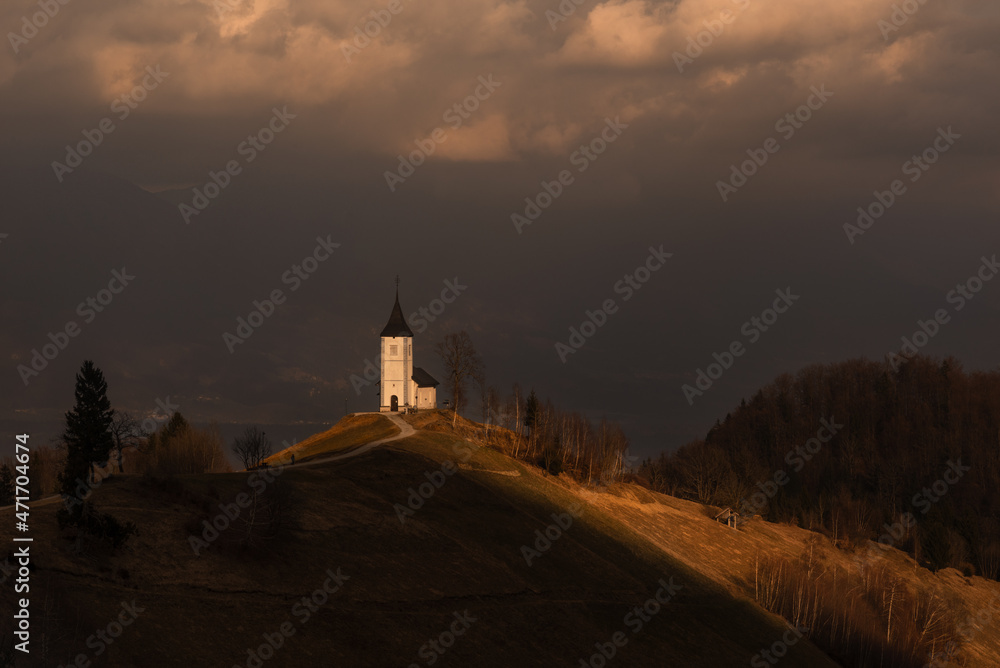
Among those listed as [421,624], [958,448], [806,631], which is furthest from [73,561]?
[958,448]

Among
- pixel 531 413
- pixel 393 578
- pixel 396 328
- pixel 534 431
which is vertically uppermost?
pixel 396 328

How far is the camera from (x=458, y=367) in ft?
387

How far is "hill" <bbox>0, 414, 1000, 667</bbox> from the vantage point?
44094 millimetres

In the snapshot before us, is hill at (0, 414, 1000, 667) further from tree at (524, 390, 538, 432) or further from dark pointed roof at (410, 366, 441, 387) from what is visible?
dark pointed roof at (410, 366, 441, 387)

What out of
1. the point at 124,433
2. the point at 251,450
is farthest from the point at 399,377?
the point at 124,433

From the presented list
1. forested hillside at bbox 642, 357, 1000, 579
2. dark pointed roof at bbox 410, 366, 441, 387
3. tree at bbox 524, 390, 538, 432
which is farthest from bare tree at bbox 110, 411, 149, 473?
forested hillside at bbox 642, 357, 1000, 579

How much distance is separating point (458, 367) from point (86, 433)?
7142cm

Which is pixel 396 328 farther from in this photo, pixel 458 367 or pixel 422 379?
pixel 458 367

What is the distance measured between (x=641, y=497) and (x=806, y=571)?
70.1 ft

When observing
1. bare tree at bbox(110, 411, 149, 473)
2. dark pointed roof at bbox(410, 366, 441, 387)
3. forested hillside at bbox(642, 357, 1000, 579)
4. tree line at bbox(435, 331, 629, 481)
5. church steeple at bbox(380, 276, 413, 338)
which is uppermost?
church steeple at bbox(380, 276, 413, 338)

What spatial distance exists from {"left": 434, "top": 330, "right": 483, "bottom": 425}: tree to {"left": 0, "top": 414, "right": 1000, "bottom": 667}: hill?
716 inches

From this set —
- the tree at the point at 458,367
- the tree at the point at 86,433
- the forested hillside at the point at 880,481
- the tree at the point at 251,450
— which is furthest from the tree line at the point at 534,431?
the tree at the point at 86,433

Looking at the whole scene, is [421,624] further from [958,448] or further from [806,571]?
[958,448]

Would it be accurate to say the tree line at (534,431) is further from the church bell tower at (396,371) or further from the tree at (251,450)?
the tree at (251,450)
